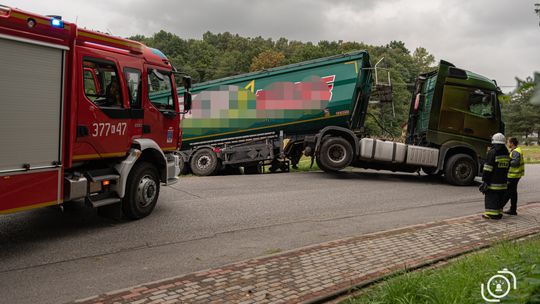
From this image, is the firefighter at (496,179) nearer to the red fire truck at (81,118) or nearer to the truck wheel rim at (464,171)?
the truck wheel rim at (464,171)

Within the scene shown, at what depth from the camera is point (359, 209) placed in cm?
816

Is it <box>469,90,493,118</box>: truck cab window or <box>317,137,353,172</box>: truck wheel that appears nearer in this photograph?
<box>469,90,493,118</box>: truck cab window

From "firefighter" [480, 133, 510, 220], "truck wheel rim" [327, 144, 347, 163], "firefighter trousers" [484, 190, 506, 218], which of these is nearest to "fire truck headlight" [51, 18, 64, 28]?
"firefighter" [480, 133, 510, 220]

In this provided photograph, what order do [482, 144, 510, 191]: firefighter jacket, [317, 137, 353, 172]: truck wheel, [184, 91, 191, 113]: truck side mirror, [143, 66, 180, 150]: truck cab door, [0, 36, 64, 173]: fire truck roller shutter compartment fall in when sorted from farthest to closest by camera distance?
[317, 137, 353, 172]: truck wheel < [184, 91, 191, 113]: truck side mirror < [482, 144, 510, 191]: firefighter jacket < [143, 66, 180, 150]: truck cab door < [0, 36, 64, 173]: fire truck roller shutter compartment

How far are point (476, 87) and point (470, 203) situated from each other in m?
3.96

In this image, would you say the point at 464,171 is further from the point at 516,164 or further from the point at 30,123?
the point at 30,123

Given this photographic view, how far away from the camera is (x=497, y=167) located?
7402 millimetres

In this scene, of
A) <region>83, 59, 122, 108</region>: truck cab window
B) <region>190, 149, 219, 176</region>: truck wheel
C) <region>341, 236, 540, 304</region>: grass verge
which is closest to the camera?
<region>341, 236, 540, 304</region>: grass verge

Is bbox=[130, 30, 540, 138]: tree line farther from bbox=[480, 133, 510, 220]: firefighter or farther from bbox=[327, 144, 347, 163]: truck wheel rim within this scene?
bbox=[480, 133, 510, 220]: firefighter

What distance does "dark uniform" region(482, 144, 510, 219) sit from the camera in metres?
7.24

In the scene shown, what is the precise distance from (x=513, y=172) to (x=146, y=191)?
20.6 feet

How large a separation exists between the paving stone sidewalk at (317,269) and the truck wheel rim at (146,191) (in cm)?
285

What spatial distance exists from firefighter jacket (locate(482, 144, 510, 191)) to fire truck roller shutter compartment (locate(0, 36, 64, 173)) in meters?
6.54

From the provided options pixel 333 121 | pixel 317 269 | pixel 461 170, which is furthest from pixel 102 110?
pixel 461 170
